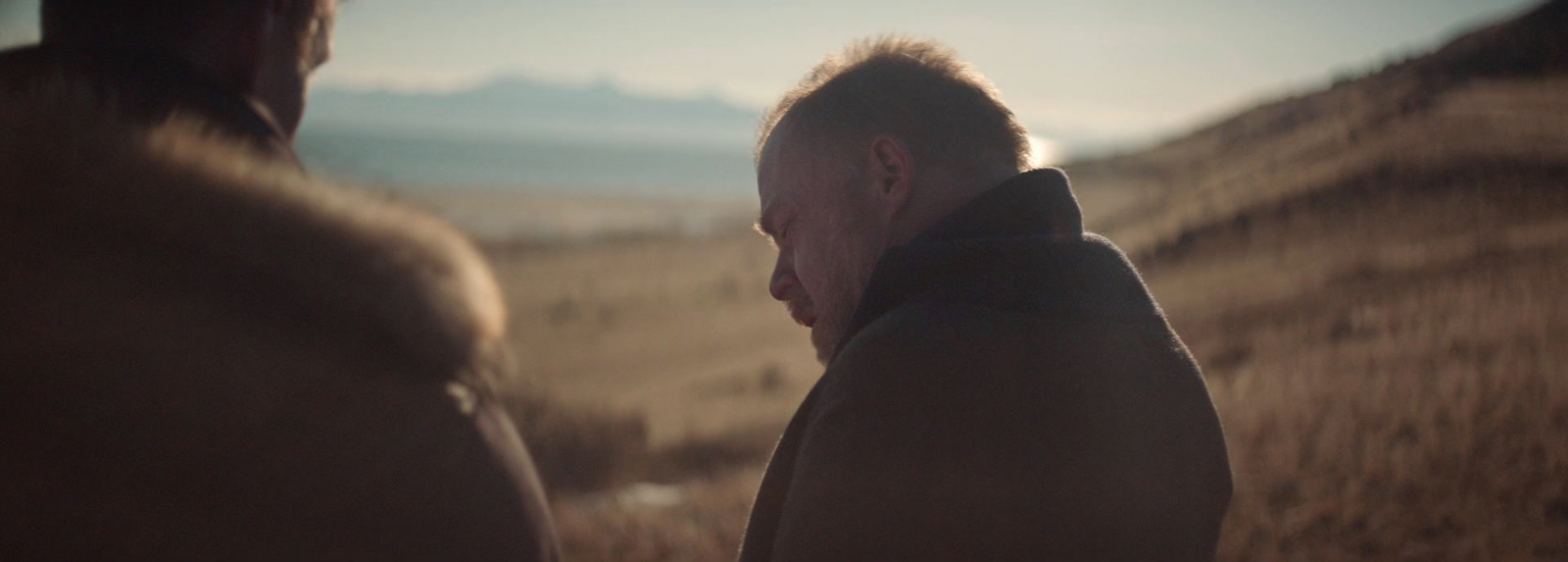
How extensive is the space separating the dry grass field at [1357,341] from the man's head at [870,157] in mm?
3204

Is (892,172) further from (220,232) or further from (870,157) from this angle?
(220,232)

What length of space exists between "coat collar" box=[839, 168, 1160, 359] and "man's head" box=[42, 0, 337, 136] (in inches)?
37.6

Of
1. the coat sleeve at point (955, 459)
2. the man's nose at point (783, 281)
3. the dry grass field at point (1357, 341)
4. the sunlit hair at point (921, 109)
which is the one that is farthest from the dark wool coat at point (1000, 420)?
the dry grass field at point (1357, 341)

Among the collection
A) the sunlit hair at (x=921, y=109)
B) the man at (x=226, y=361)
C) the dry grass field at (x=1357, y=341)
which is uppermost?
the sunlit hair at (x=921, y=109)

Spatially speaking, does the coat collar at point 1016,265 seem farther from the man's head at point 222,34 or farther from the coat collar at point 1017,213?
the man's head at point 222,34

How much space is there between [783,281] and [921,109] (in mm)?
454

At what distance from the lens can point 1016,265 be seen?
5.29 ft

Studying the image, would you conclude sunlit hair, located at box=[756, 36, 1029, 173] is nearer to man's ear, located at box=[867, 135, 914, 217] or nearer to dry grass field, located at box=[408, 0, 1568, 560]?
man's ear, located at box=[867, 135, 914, 217]

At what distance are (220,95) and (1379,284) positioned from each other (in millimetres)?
7676

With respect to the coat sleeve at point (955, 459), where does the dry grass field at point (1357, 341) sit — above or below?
below

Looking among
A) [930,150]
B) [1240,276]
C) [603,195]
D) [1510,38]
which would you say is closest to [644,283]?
[1240,276]

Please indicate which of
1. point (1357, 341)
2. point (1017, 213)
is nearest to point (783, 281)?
point (1017, 213)

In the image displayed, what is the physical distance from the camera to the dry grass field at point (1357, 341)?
454 cm

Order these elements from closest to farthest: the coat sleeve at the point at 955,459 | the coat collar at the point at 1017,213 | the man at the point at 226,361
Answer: the man at the point at 226,361 → the coat sleeve at the point at 955,459 → the coat collar at the point at 1017,213
